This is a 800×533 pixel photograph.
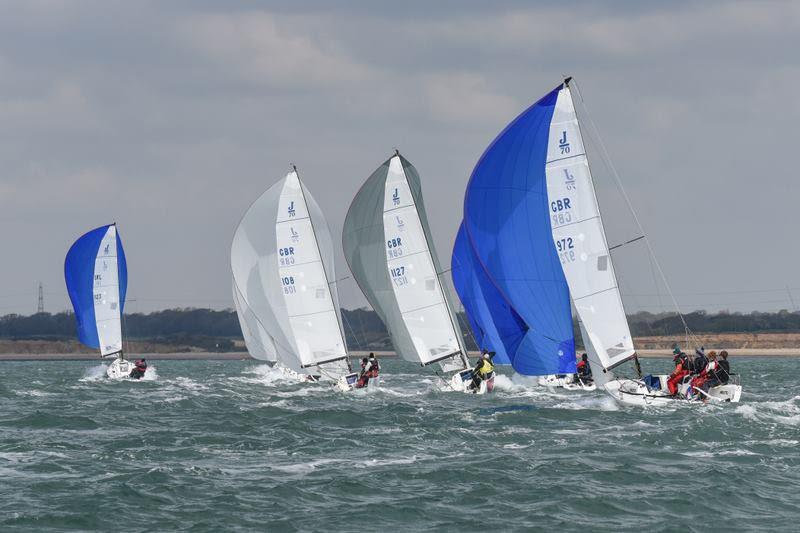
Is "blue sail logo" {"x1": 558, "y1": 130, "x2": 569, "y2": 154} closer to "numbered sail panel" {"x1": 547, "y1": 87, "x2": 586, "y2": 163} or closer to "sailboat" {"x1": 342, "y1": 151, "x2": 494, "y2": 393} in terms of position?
"numbered sail panel" {"x1": 547, "y1": 87, "x2": 586, "y2": 163}

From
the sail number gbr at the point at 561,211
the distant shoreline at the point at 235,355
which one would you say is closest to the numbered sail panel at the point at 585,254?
the sail number gbr at the point at 561,211

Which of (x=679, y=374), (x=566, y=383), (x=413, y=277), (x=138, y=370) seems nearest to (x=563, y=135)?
(x=679, y=374)

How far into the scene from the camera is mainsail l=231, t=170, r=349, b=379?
146 ft

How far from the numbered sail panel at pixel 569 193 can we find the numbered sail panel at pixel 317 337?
607 inches

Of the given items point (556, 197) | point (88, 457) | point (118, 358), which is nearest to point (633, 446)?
point (556, 197)

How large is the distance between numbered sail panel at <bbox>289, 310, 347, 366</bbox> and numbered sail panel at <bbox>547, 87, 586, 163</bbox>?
1584 centimetres

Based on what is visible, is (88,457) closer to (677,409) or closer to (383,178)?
(677,409)

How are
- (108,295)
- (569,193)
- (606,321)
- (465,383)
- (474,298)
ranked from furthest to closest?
(108,295) → (474,298) → (465,383) → (606,321) → (569,193)

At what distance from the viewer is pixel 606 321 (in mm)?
31875

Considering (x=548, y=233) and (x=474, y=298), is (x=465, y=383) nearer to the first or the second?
(x=474, y=298)

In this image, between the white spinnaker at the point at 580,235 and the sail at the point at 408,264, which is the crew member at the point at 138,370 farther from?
the white spinnaker at the point at 580,235

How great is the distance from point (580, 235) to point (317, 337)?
1606 cm

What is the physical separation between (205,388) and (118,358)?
11.1m

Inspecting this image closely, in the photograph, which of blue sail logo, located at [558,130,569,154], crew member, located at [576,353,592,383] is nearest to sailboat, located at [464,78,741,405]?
blue sail logo, located at [558,130,569,154]
